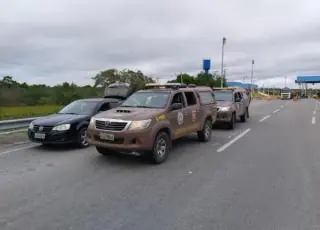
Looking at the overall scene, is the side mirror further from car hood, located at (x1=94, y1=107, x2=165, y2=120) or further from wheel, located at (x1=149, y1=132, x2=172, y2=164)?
wheel, located at (x1=149, y1=132, x2=172, y2=164)

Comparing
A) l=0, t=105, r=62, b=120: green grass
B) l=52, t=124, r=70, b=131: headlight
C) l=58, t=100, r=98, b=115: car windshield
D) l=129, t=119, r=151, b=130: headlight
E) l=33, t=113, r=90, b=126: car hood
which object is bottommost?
l=0, t=105, r=62, b=120: green grass

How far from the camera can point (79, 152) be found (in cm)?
997

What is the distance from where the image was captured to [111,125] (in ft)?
27.5

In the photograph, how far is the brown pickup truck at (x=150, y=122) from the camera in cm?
816

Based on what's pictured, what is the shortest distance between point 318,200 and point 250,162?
2.92 m

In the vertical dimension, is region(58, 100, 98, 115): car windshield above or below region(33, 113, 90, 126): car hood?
above

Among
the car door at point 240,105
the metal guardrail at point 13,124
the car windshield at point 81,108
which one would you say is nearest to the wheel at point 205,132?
the car windshield at point 81,108

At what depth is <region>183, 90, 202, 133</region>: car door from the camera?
10.5 m

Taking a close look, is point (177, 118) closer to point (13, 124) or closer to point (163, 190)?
point (163, 190)

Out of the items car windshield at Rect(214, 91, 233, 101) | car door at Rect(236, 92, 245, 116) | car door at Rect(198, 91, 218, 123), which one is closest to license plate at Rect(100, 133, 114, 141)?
car door at Rect(198, 91, 218, 123)

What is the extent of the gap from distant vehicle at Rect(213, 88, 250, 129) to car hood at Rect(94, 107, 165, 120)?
732cm

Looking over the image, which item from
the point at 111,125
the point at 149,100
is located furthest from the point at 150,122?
the point at 149,100

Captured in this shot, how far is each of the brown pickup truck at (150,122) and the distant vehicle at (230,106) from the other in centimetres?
462

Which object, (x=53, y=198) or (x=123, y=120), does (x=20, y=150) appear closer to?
(x=123, y=120)
